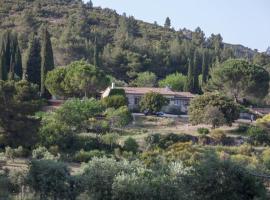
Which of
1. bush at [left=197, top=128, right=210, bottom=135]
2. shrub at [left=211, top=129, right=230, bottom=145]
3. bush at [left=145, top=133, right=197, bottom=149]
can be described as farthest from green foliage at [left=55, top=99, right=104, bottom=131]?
shrub at [left=211, top=129, right=230, bottom=145]

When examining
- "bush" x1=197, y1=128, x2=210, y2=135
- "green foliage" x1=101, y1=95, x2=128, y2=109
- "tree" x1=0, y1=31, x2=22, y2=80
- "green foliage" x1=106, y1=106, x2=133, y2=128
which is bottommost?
"bush" x1=197, y1=128, x2=210, y2=135

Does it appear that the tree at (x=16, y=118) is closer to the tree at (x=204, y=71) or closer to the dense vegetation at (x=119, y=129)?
the dense vegetation at (x=119, y=129)

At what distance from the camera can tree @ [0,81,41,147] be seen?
1337 inches

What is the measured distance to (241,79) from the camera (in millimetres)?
61438

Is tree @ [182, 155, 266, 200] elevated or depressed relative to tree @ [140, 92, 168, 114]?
elevated

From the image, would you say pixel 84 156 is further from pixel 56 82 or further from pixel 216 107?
pixel 56 82

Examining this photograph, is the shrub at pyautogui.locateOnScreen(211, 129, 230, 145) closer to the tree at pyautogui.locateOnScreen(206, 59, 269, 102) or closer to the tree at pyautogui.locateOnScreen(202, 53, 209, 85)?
the tree at pyautogui.locateOnScreen(206, 59, 269, 102)

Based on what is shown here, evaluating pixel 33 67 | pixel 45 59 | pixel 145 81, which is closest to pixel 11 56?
pixel 33 67

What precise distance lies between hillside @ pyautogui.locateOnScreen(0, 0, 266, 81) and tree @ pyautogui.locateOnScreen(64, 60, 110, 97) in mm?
15343

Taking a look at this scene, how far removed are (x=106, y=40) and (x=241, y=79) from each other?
4201 centimetres

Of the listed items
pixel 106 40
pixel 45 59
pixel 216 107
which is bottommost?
pixel 216 107

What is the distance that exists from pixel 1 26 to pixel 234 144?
213ft

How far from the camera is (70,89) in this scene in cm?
5516

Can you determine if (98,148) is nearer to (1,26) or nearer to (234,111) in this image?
(234,111)
